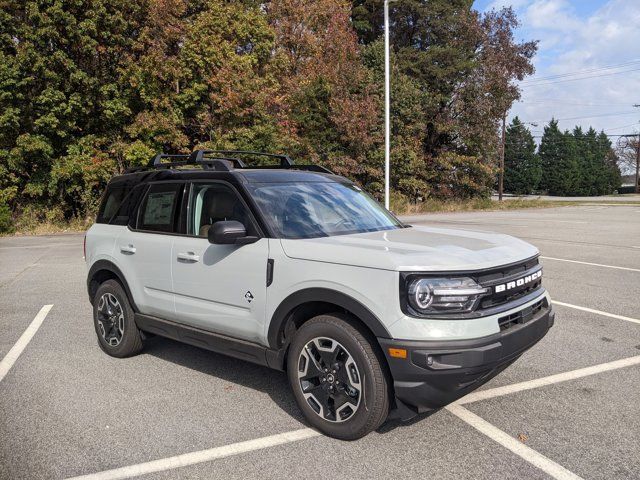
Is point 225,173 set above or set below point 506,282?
above

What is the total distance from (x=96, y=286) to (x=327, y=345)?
314 centimetres

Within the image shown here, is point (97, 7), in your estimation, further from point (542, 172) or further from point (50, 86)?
point (542, 172)

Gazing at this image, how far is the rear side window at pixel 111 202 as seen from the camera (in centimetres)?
512

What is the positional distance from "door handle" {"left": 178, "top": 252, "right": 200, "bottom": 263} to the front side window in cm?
17

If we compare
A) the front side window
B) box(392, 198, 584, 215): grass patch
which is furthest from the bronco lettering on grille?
box(392, 198, 584, 215): grass patch

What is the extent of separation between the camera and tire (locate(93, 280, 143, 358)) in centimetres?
479

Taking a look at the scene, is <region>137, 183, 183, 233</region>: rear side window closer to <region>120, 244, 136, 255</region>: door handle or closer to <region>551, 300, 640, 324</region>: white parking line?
<region>120, 244, 136, 255</region>: door handle

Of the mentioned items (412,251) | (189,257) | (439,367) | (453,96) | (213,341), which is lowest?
(213,341)

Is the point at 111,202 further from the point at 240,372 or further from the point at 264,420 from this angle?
the point at 264,420

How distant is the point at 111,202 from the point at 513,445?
4.26 metres

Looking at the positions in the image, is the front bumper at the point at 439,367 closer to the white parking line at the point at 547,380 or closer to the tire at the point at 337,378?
the tire at the point at 337,378

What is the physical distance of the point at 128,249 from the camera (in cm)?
477

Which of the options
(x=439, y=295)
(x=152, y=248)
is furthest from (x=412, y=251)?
(x=152, y=248)

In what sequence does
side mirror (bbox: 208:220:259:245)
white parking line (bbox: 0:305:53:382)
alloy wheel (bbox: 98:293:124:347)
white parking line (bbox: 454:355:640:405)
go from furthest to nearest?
alloy wheel (bbox: 98:293:124:347), white parking line (bbox: 0:305:53:382), white parking line (bbox: 454:355:640:405), side mirror (bbox: 208:220:259:245)
